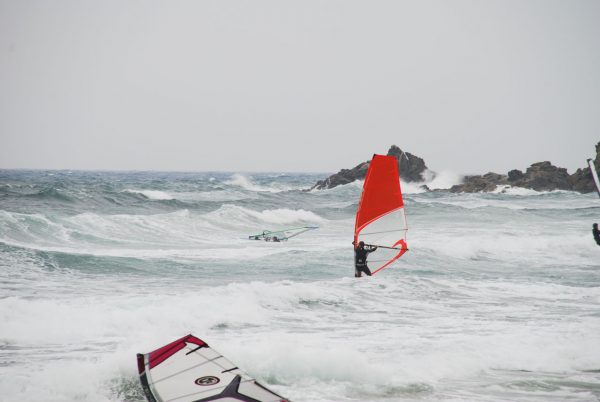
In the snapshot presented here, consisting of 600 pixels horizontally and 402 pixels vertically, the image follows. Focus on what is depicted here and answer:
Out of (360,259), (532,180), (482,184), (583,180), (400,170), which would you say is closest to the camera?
(360,259)

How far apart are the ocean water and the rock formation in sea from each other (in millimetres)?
35594

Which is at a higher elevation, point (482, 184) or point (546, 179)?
point (546, 179)

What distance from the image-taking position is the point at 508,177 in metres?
60.9

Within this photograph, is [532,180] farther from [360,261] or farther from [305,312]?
[305,312]

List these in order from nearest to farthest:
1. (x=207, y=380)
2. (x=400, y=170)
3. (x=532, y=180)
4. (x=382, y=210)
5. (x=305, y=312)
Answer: (x=207, y=380) → (x=305, y=312) → (x=382, y=210) → (x=532, y=180) → (x=400, y=170)

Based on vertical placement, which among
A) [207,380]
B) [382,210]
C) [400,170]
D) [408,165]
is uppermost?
[408,165]

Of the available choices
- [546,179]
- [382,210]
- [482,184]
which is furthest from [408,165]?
[382,210]

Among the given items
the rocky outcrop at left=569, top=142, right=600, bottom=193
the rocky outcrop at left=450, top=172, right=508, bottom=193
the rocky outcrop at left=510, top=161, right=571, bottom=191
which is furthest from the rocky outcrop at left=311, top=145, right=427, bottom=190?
the rocky outcrop at left=569, top=142, right=600, bottom=193

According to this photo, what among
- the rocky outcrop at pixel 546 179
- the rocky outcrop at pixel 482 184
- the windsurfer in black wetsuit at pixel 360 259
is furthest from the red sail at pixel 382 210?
the rocky outcrop at pixel 546 179

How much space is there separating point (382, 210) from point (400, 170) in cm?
5869

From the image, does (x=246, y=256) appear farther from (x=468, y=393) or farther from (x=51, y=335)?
(x=468, y=393)

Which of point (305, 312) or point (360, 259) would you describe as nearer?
point (305, 312)

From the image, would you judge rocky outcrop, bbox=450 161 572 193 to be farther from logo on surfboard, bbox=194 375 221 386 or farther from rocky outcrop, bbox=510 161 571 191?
logo on surfboard, bbox=194 375 221 386

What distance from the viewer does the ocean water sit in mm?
7234
